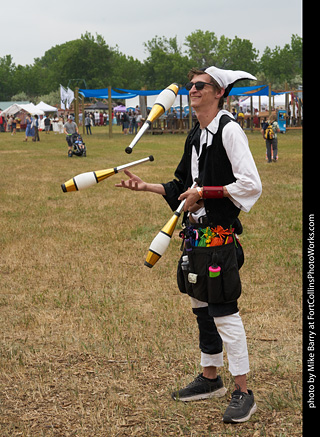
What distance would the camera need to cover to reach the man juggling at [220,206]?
3.60 meters

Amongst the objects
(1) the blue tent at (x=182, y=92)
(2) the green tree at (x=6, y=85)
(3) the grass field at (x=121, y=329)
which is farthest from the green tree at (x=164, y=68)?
(3) the grass field at (x=121, y=329)

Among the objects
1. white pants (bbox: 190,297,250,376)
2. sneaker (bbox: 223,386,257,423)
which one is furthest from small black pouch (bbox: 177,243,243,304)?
sneaker (bbox: 223,386,257,423)

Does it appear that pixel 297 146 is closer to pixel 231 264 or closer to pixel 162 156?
pixel 162 156

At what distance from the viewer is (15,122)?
158ft

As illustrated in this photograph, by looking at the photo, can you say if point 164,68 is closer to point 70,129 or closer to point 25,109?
point 25,109

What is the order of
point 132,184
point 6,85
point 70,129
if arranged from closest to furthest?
point 132,184
point 70,129
point 6,85

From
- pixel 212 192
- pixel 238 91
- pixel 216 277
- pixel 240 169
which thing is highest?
pixel 238 91

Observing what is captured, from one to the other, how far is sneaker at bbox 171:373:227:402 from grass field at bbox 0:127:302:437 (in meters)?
0.06

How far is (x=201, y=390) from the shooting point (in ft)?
13.7

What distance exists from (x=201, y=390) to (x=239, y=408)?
1.41ft

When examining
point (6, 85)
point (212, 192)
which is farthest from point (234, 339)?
point (6, 85)

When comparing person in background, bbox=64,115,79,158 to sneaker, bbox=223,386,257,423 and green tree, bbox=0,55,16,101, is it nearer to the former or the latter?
sneaker, bbox=223,386,257,423
